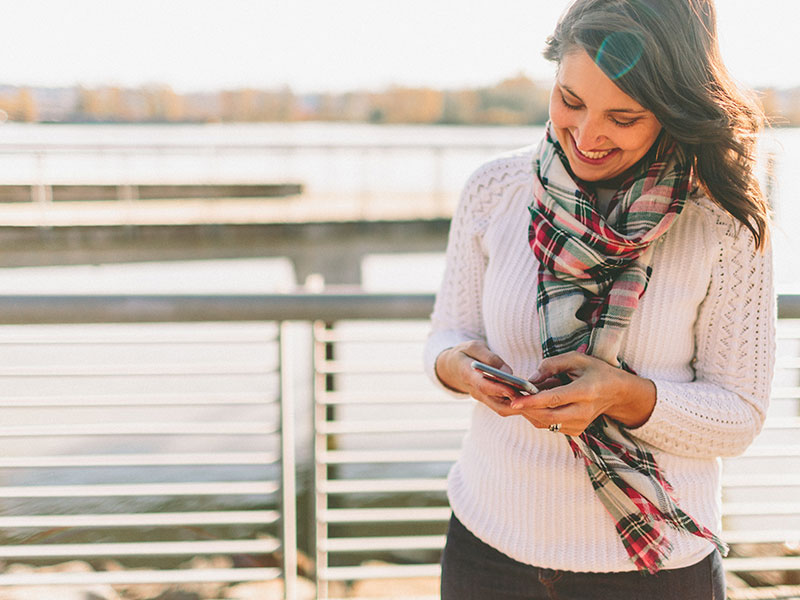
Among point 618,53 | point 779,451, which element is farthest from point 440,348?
point 779,451

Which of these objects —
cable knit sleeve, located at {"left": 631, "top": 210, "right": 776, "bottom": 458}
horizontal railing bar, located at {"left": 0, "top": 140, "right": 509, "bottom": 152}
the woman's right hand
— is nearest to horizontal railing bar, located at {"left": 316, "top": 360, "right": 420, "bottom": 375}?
the woman's right hand

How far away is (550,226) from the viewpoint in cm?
138

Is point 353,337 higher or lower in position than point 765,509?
higher

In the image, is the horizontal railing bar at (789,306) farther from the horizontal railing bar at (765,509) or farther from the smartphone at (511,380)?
the smartphone at (511,380)

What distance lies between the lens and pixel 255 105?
31781 millimetres

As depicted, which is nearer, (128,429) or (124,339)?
(124,339)

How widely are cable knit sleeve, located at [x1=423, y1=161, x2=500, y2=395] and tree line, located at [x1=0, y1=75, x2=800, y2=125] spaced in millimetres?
16633

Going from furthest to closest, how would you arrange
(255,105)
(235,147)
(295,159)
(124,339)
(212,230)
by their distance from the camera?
1. (255,105)
2. (295,159)
3. (212,230)
4. (235,147)
5. (124,339)

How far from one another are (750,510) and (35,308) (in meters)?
2.25

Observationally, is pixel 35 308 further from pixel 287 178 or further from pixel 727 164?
pixel 287 178

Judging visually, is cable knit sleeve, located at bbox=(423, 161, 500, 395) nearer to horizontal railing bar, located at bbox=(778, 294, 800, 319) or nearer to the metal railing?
the metal railing

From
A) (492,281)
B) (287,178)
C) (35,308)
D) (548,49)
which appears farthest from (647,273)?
(287,178)

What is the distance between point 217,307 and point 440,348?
77 centimetres

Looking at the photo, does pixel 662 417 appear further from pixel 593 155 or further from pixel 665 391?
pixel 593 155
